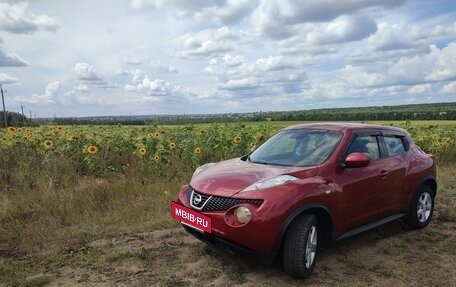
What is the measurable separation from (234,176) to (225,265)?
105cm

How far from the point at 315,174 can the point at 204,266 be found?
164 cm

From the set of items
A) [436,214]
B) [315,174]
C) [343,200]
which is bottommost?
[436,214]

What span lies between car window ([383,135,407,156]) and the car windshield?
1.12m

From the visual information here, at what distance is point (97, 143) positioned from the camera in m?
10.0

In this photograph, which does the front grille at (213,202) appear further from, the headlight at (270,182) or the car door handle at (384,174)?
the car door handle at (384,174)

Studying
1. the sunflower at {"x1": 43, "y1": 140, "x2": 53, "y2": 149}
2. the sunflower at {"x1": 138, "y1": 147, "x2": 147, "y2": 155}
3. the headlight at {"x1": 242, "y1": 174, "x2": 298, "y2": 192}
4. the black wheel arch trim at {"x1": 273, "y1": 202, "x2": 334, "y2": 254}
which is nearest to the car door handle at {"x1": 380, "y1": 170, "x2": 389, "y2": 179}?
the black wheel arch trim at {"x1": 273, "y1": 202, "x2": 334, "y2": 254}

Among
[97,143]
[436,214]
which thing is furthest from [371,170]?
[97,143]

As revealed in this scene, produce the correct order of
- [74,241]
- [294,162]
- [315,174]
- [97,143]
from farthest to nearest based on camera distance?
[97,143]
[74,241]
[294,162]
[315,174]

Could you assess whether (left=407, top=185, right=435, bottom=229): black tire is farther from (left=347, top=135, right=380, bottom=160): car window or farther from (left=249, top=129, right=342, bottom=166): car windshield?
(left=249, top=129, right=342, bottom=166): car windshield

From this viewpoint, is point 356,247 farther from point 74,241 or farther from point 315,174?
point 74,241

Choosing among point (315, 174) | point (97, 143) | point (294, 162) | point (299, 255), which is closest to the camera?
point (299, 255)

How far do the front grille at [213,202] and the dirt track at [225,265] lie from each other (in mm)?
752

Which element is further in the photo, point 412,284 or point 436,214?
point 436,214

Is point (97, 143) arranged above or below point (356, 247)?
above
